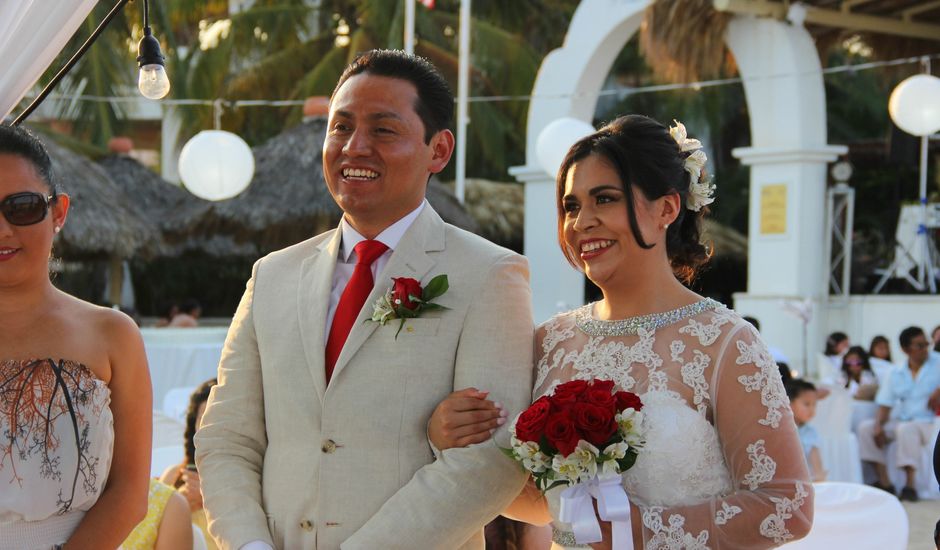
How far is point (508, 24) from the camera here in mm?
24094

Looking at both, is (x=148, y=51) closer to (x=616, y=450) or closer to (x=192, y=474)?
(x=616, y=450)

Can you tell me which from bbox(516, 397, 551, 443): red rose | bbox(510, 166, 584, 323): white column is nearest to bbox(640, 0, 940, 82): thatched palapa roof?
bbox(510, 166, 584, 323): white column

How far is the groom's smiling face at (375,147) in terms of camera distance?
2.85 m

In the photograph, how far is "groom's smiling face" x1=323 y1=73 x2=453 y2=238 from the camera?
2.85 m

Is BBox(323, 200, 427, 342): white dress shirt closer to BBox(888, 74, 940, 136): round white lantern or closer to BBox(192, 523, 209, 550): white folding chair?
BBox(192, 523, 209, 550): white folding chair

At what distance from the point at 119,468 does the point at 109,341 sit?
0.33m

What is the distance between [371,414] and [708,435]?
32.5 inches

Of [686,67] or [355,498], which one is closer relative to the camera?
[355,498]

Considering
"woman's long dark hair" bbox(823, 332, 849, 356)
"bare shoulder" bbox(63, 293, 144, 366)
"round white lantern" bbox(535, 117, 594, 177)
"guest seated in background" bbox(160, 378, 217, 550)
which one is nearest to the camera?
"bare shoulder" bbox(63, 293, 144, 366)

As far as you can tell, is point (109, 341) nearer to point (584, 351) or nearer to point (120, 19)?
point (584, 351)

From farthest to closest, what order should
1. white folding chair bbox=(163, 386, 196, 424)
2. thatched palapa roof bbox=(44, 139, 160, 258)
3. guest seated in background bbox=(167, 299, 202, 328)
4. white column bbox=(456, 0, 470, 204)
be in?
1. thatched palapa roof bbox=(44, 139, 160, 258)
2. guest seated in background bbox=(167, 299, 202, 328)
3. white column bbox=(456, 0, 470, 204)
4. white folding chair bbox=(163, 386, 196, 424)

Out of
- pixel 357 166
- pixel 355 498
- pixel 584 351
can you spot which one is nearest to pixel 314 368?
pixel 355 498

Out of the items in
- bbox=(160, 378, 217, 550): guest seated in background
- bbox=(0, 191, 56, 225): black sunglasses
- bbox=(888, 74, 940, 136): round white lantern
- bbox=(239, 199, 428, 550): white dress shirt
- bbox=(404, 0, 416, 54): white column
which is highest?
bbox=(404, 0, 416, 54): white column

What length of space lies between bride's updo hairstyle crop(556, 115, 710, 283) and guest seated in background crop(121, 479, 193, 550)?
1.55 meters
